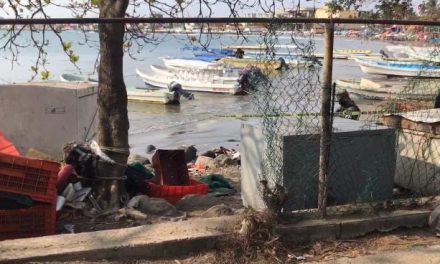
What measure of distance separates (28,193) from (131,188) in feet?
6.27

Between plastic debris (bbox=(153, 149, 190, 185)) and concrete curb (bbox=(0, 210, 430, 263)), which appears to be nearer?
concrete curb (bbox=(0, 210, 430, 263))

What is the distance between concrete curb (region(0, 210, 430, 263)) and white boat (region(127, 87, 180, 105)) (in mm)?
23876

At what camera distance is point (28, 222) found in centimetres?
523

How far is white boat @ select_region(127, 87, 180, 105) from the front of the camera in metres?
28.6

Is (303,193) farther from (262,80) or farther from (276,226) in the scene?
(262,80)

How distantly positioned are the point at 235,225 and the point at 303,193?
0.81m

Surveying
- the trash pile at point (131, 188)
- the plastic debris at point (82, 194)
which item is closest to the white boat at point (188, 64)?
the trash pile at point (131, 188)

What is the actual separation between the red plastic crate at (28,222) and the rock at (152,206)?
1.06 m

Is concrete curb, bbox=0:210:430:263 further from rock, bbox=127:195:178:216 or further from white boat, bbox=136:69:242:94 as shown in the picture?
white boat, bbox=136:69:242:94

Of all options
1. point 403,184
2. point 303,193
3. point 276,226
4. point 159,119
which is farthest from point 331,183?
point 159,119

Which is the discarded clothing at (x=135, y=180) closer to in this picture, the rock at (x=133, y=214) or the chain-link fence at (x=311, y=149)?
the rock at (x=133, y=214)

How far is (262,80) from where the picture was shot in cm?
523

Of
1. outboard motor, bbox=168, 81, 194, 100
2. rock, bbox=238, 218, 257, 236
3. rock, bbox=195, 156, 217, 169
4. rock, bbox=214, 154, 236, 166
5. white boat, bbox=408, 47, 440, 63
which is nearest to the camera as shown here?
rock, bbox=238, 218, 257, 236

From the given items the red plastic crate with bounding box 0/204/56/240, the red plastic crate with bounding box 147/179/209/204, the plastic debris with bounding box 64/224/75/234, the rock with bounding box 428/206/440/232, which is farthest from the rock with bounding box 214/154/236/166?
the rock with bounding box 428/206/440/232
